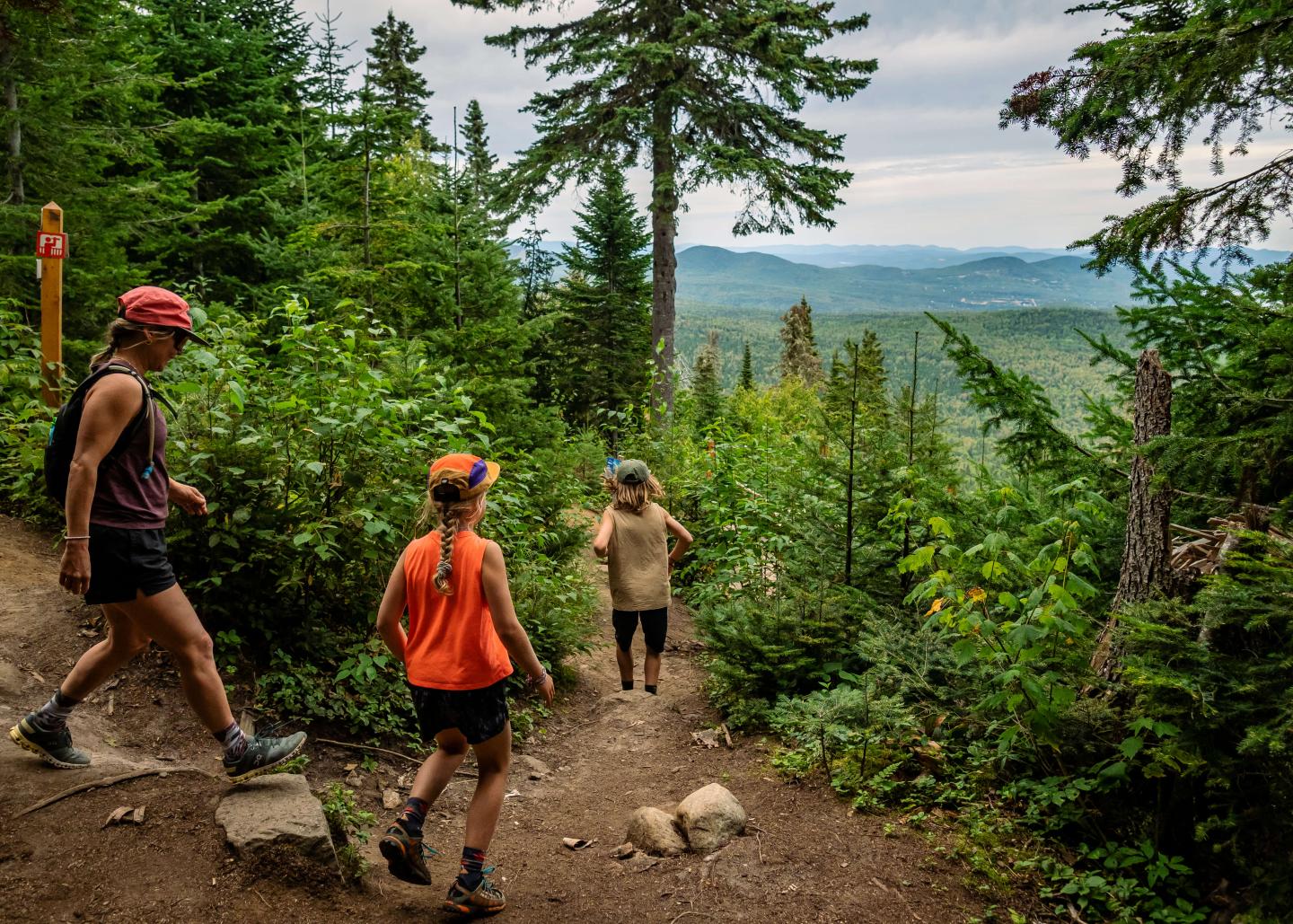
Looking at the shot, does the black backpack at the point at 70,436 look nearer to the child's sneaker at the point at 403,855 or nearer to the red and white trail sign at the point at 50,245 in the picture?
the child's sneaker at the point at 403,855

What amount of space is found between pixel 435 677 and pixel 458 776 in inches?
87.3

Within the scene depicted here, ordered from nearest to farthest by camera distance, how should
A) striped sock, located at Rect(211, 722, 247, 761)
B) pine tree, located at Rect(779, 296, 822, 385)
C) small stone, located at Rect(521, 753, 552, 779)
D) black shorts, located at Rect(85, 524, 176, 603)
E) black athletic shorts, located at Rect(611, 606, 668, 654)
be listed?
black shorts, located at Rect(85, 524, 176, 603)
striped sock, located at Rect(211, 722, 247, 761)
small stone, located at Rect(521, 753, 552, 779)
black athletic shorts, located at Rect(611, 606, 668, 654)
pine tree, located at Rect(779, 296, 822, 385)

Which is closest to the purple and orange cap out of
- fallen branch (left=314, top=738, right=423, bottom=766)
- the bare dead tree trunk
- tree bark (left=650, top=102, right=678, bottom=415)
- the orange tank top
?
the orange tank top

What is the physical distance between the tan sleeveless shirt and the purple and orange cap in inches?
113

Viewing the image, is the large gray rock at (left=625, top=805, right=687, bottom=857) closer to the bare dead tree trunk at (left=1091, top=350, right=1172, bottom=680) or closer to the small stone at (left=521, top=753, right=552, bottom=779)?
the small stone at (left=521, top=753, right=552, bottom=779)

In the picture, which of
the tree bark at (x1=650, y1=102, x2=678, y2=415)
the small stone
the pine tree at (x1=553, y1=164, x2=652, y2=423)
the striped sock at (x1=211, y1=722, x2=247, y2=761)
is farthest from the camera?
the pine tree at (x1=553, y1=164, x2=652, y2=423)

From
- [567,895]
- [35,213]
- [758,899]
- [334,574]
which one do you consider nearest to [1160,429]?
[758,899]

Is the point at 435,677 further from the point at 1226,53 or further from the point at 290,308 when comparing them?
the point at 1226,53

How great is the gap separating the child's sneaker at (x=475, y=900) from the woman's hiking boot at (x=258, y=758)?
989 mm

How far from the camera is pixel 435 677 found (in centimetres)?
317

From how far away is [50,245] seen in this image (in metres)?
5.80

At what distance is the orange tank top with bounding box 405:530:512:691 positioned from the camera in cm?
316

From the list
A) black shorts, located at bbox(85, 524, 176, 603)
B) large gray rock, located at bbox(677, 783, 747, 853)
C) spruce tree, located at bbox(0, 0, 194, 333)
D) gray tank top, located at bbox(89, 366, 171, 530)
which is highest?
spruce tree, located at bbox(0, 0, 194, 333)

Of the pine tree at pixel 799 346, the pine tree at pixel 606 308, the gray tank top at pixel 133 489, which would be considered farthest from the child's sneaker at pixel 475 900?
the pine tree at pixel 799 346
